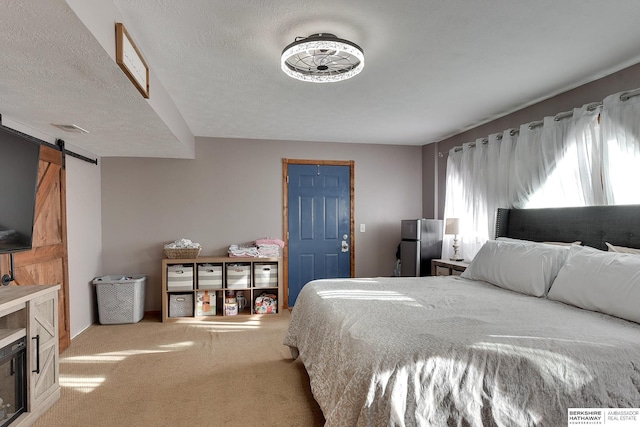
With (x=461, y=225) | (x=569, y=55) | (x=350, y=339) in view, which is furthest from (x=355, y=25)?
(x=461, y=225)

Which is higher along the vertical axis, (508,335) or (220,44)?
(220,44)

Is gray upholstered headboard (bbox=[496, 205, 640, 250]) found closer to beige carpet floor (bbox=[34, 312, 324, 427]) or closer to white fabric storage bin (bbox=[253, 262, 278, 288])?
beige carpet floor (bbox=[34, 312, 324, 427])

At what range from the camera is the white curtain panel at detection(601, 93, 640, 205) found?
2.53 m

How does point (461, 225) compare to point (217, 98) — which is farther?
point (461, 225)

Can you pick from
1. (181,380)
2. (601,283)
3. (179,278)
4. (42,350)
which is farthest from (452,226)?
(42,350)

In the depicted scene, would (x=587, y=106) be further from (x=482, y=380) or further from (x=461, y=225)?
(x=482, y=380)

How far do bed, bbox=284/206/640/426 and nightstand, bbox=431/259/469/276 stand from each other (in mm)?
935

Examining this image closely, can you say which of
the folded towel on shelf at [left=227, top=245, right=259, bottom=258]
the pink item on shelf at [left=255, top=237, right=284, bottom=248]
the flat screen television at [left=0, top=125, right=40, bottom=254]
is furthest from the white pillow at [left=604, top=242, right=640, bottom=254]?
the flat screen television at [left=0, top=125, right=40, bottom=254]

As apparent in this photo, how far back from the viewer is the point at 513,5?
1.89 metres

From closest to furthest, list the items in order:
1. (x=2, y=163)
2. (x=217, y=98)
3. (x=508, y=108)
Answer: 1. (x=2, y=163)
2. (x=217, y=98)
3. (x=508, y=108)

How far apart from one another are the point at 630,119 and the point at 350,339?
2573 mm

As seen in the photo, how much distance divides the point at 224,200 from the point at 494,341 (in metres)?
4.02

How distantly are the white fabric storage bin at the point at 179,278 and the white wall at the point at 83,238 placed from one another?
0.91 meters

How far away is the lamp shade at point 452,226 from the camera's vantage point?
14.1 feet
